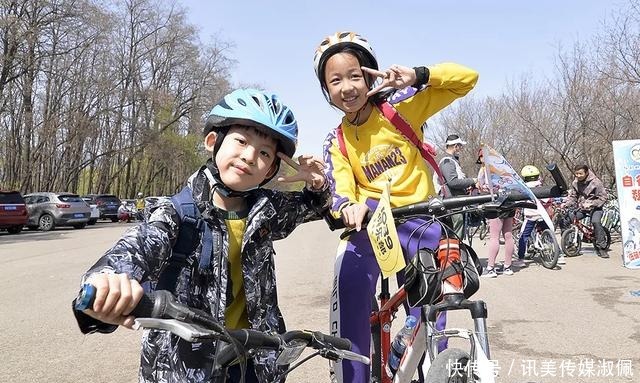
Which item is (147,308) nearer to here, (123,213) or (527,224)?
(527,224)

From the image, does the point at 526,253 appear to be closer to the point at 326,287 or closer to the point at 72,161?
the point at 326,287

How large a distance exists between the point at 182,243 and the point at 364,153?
131 centimetres

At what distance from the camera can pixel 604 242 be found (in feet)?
36.4

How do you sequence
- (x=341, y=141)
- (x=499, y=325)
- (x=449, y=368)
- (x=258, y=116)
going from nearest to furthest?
(x=258, y=116)
(x=449, y=368)
(x=341, y=141)
(x=499, y=325)

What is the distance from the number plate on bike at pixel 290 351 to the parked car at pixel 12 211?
22.8 meters

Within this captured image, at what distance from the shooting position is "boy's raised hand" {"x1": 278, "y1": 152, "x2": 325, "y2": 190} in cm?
233

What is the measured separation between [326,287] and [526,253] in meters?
4.97

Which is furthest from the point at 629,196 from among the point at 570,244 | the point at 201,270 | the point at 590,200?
the point at 201,270

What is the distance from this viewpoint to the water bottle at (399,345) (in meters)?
2.78

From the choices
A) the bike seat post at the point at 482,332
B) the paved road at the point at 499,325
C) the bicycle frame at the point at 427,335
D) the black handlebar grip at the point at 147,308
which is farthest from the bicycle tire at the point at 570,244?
the black handlebar grip at the point at 147,308

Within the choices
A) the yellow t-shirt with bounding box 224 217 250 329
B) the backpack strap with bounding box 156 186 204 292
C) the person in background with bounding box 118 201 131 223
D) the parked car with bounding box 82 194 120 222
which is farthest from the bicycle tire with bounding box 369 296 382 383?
the person in background with bounding box 118 201 131 223

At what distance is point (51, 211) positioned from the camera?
23359mm

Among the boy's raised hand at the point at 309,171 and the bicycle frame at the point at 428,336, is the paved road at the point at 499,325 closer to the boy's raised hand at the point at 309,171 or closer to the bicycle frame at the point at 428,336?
the bicycle frame at the point at 428,336

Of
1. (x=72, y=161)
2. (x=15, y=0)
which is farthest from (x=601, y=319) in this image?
(x=72, y=161)
